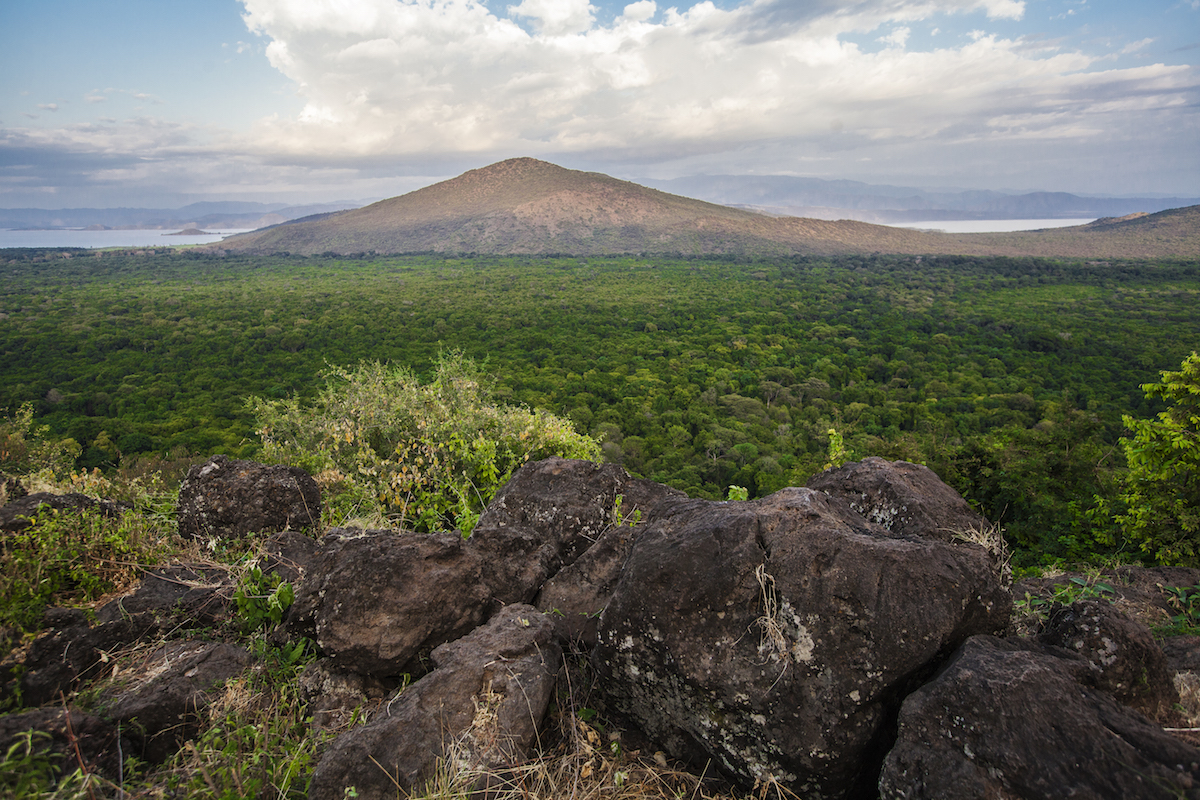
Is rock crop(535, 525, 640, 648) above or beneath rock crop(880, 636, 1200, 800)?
beneath

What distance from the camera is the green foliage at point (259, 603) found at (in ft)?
→ 13.6

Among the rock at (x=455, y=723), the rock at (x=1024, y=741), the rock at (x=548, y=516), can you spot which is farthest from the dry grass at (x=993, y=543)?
the rock at (x=455, y=723)

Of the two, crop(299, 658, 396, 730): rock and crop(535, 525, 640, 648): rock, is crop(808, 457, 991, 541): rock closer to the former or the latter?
crop(535, 525, 640, 648): rock

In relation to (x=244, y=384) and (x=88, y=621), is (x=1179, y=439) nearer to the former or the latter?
(x=88, y=621)

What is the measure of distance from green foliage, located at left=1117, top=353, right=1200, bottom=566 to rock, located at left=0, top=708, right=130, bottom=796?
41.5 ft

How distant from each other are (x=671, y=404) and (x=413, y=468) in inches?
1267

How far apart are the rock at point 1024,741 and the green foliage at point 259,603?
391cm

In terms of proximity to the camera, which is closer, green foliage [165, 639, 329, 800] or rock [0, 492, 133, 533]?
green foliage [165, 639, 329, 800]

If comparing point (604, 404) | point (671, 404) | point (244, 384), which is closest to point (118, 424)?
point (244, 384)

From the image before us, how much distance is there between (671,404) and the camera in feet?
126

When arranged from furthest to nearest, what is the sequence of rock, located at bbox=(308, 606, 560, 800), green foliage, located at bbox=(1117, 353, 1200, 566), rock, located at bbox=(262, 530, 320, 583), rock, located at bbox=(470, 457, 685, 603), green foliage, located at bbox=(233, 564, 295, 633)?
1. green foliage, located at bbox=(1117, 353, 1200, 566)
2. rock, located at bbox=(262, 530, 320, 583)
3. rock, located at bbox=(470, 457, 685, 603)
4. green foliage, located at bbox=(233, 564, 295, 633)
5. rock, located at bbox=(308, 606, 560, 800)

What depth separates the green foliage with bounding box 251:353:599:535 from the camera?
714 centimetres

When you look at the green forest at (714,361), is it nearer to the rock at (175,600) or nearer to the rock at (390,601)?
the rock at (390,601)

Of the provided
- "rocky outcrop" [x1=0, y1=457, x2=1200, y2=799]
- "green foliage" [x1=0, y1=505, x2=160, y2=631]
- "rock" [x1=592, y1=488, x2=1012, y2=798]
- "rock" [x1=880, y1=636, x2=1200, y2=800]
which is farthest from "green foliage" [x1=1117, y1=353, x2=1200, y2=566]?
"green foliage" [x1=0, y1=505, x2=160, y2=631]
